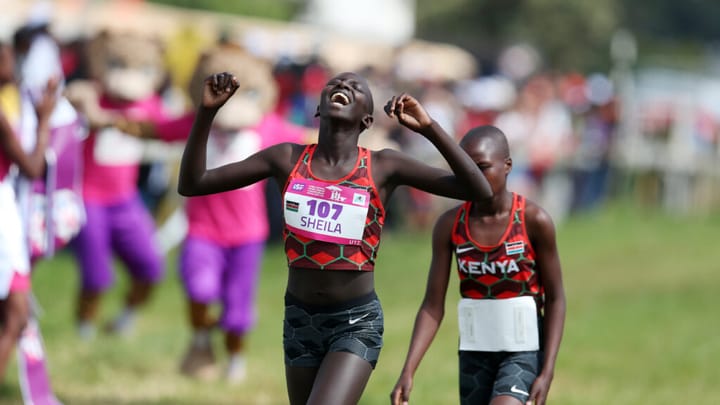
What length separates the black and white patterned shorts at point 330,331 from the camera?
203 inches

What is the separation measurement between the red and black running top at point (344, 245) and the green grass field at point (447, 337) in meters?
2.89

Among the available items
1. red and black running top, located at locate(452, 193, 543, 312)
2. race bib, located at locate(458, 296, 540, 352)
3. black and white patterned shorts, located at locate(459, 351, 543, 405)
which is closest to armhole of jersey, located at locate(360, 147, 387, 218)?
red and black running top, located at locate(452, 193, 543, 312)

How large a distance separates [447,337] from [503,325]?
531 centimetres

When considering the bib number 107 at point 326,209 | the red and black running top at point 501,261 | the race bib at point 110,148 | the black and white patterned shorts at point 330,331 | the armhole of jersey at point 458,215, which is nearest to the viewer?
the bib number 107 at point 326,209

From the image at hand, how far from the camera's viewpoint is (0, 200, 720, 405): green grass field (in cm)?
827

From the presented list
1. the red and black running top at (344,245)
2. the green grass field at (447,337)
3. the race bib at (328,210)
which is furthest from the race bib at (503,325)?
the green grass field at (447,337)

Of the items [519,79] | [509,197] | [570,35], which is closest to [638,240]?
[519,79]

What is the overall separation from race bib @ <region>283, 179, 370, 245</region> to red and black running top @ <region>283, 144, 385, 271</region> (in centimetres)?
3

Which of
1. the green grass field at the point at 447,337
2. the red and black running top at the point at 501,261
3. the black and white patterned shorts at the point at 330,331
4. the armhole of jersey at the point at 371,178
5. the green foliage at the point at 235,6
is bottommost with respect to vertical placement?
the green grass field at the point at 447,337

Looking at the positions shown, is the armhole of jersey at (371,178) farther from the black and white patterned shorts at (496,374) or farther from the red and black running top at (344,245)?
the black and white patterned shorts at (496,374)

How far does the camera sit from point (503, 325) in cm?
549

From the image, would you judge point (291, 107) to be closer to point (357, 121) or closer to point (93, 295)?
point (93, 295)

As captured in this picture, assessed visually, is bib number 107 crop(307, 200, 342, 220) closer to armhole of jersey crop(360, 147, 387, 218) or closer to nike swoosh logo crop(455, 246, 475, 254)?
armhole of jersey crop(360, 147, 387, 218)

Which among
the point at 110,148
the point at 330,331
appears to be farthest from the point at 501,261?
the point at 110,148
